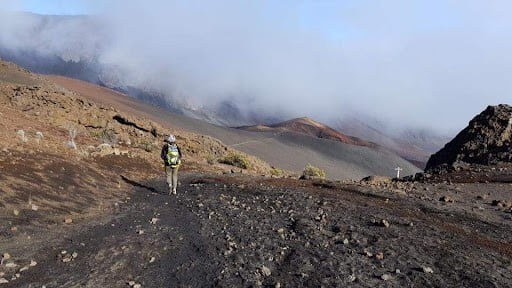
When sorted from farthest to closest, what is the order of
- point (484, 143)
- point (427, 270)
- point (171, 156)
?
point (484, 143) < point (171, 156) < point (427, 270)

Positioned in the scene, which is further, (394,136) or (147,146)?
(394,136)

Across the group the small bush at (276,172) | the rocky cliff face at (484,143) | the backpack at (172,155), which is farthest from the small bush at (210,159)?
the backpack at (172,155)

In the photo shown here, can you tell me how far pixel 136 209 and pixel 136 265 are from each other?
15.0 ft

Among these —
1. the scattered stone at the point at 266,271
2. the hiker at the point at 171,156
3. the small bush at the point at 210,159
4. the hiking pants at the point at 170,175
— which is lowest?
the small bush at the point at 210,159

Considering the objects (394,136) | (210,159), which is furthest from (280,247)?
(394,136)

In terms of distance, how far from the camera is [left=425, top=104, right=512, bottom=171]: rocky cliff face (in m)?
20.5

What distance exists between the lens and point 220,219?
10.4 m

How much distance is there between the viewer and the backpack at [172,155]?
14.3 m

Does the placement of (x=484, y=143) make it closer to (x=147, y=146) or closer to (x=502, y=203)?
(x=502, y=203)

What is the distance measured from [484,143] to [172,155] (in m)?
14.8

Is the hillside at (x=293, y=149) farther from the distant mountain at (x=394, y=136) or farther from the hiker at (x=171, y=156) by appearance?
the distant mountain at (x=394, y=136)

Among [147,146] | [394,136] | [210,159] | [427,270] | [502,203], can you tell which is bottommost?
[210,159]

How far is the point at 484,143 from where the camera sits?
21797 millimetres

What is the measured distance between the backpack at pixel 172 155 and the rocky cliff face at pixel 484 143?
38.8 ft
